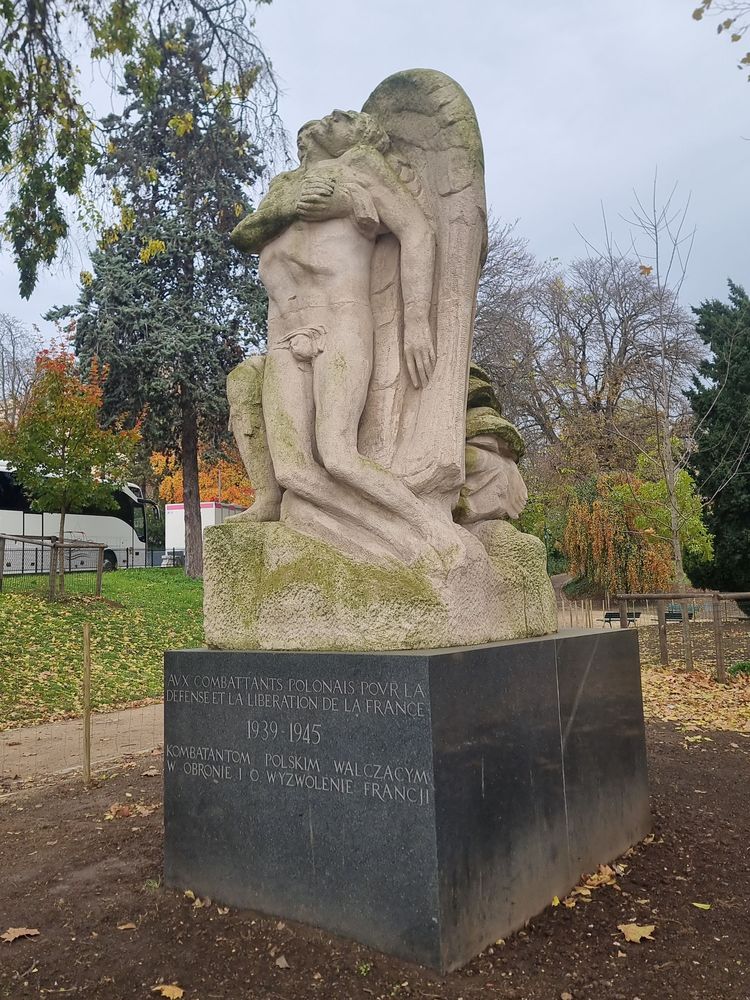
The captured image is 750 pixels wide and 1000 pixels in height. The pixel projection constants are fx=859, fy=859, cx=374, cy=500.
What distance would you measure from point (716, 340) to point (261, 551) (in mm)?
21865

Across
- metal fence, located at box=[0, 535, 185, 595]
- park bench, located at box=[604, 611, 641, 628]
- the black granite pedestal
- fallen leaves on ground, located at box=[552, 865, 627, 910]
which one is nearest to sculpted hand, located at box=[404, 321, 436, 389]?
the black granite pedestal

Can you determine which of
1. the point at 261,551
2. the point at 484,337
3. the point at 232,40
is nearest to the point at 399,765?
the point at 261,551

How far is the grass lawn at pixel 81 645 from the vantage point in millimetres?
10820

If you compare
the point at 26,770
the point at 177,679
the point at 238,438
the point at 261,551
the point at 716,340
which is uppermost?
the point at 716,340

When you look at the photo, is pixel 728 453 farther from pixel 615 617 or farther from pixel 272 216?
pixel 272 216

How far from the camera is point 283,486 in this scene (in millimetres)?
4191

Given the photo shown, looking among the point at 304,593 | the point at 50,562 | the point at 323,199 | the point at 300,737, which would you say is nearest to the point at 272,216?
the point at 323,199

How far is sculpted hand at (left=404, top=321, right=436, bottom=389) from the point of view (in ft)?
14.2

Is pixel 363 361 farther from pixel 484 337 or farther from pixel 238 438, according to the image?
pixel 484 337

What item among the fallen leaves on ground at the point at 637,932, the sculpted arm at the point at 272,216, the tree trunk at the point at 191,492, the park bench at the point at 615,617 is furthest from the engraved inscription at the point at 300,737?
the tree trunk at the point at 191,492

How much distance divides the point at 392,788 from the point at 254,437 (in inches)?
76.6

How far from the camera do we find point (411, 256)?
439 cm

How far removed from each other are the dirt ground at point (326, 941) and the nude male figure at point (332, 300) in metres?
1.79

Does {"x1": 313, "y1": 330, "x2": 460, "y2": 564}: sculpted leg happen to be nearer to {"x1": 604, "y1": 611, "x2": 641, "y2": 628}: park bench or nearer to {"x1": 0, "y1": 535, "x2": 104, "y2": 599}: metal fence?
{"x1": 604, "y1": 611, "x2": 641, "y2": 628}: park bench
